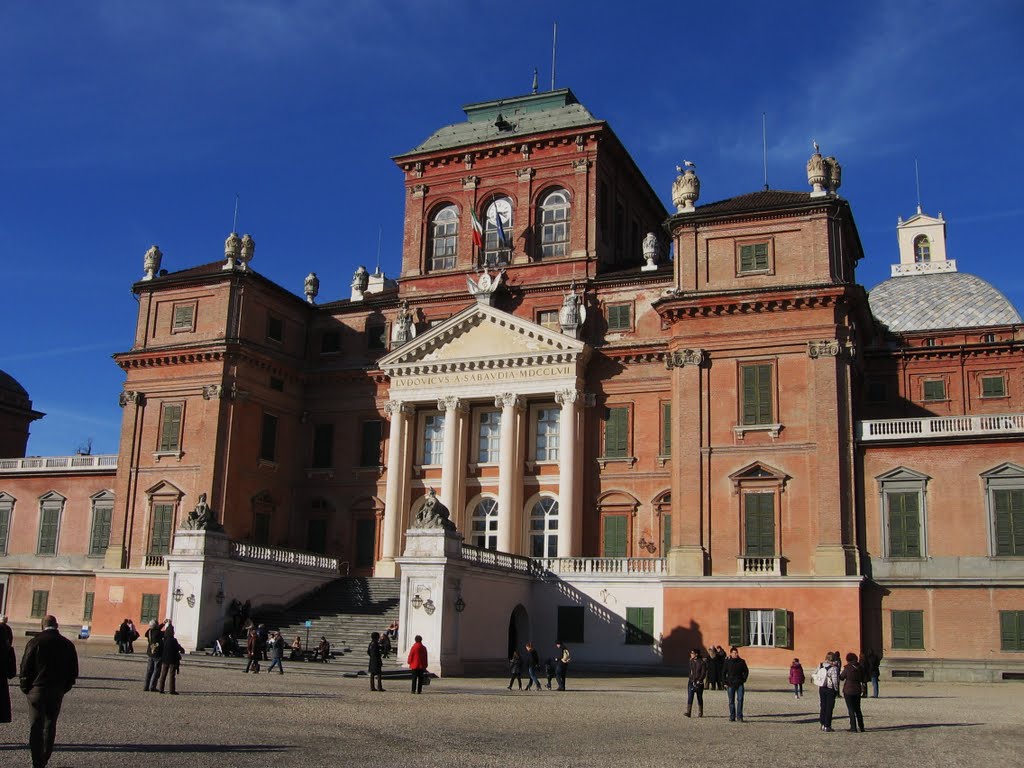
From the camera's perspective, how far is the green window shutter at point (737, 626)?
36906mm

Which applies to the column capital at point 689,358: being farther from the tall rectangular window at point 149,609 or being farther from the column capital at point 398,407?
the tall rectangular window at point 149,609

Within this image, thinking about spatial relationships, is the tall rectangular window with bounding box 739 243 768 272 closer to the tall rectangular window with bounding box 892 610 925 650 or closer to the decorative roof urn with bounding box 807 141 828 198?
the decorative roof urn with bounding box 807 141 828 198

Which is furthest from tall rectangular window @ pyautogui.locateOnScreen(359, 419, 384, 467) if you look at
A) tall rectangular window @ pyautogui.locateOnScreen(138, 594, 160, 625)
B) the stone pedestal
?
the stone pedestal

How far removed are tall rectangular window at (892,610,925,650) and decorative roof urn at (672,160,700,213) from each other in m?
16.7

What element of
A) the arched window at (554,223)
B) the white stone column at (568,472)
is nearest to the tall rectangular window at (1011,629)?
the white stone column at (568,472)

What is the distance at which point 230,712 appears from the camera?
65.8 ft

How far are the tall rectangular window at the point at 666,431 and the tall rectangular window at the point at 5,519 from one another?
30.8 metres

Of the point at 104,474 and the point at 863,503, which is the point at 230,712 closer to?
the point at 863,503

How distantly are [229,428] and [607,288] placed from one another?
1689 centimetres

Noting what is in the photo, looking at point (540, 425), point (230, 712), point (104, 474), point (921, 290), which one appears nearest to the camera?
point (230, 712)

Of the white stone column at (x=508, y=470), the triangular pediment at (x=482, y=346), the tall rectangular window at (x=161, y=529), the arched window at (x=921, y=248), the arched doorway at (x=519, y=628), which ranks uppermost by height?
the arched window at (x=921, y=248)

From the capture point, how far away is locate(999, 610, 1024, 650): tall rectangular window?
34.9m

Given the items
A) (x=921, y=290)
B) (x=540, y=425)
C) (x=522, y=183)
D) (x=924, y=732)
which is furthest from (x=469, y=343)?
(x=924, y=732)

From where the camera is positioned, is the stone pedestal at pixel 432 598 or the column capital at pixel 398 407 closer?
the stone pedestal at pixel 432 598
